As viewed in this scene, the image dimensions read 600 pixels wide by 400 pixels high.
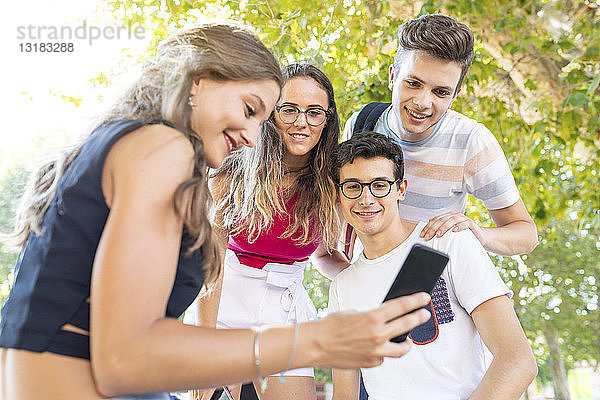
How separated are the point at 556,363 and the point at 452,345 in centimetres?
1495

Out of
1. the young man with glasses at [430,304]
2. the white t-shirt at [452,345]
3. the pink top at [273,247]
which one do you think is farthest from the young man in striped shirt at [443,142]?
the pink top at [273,247]

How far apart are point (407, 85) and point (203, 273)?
155cm

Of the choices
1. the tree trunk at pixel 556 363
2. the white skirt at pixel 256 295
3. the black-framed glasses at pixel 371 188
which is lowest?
the tree trunk at pixel 556 363

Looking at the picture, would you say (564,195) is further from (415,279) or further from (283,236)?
(415,279)

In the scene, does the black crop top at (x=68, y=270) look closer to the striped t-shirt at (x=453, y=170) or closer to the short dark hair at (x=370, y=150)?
the short dark hair at (x=370, y=150)

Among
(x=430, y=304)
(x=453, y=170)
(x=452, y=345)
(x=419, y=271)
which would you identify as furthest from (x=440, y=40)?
(x=419, y=271)

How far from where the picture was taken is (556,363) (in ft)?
52.1

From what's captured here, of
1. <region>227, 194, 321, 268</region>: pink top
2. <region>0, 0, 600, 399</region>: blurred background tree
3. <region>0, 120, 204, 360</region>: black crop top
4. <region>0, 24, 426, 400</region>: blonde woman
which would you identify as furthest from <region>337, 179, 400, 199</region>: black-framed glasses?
<region>0, 0, 600, 399</region>: blurred background tree

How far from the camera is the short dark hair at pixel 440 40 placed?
2727 millimetres

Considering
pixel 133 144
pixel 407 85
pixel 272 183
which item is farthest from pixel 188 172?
pixel 407 85

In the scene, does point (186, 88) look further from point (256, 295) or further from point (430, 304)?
point (256, 295)

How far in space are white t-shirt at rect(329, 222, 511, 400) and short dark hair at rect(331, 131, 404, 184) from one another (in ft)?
1.18

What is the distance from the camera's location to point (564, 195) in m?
6.15

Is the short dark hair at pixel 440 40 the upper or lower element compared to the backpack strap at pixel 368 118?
upper
